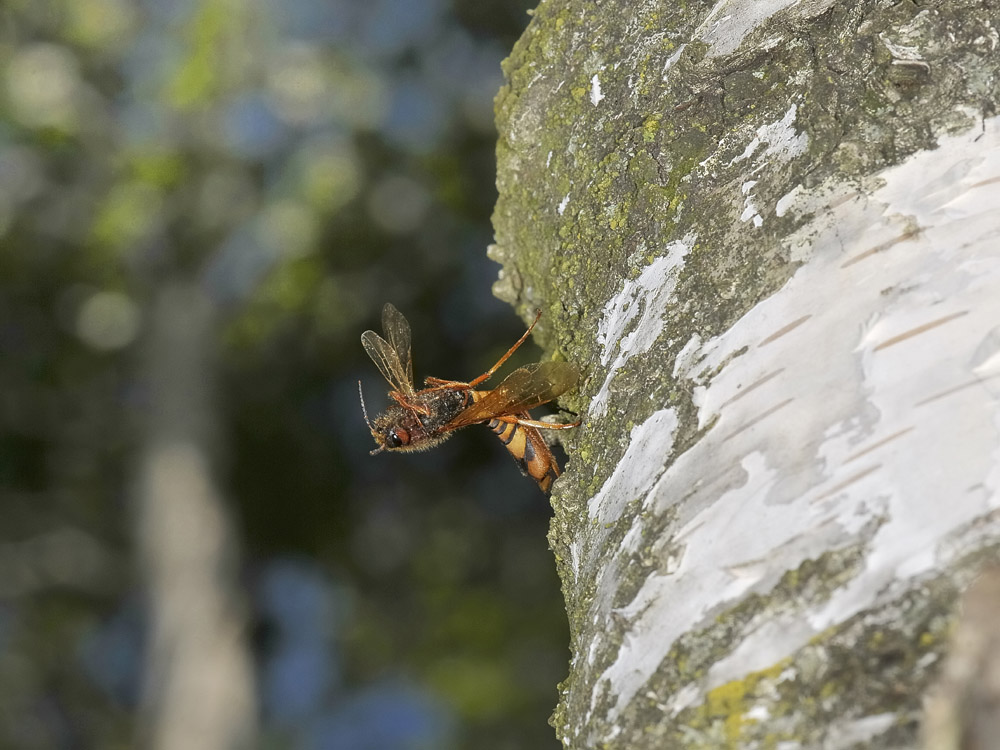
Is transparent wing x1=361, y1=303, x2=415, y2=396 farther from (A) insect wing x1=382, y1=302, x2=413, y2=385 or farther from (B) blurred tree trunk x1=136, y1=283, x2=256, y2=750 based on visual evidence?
(B) blurred tree trunk x1=136, y1=283, x2=256, y2=750

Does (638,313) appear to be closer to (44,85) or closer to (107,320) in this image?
(44,85)

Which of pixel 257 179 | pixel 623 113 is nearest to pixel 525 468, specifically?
pixel 623 113

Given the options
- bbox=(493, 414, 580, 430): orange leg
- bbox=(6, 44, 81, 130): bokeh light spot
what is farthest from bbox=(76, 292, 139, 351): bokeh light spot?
bbox=(493, 414, 580, 430): orange leg

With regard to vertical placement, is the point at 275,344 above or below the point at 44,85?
below

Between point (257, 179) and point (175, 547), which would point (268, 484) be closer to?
point (175, 547)

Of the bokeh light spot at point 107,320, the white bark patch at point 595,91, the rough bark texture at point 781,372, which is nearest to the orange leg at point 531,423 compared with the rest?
the rough bark texture at point 781,372

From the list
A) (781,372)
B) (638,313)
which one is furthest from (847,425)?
(638,313)

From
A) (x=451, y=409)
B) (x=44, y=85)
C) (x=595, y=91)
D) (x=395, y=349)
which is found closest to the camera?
(x=595, y=91)
